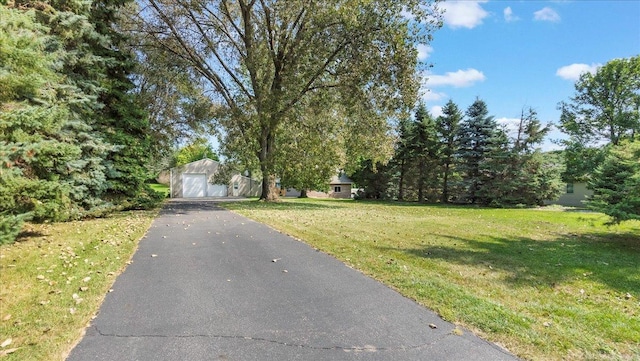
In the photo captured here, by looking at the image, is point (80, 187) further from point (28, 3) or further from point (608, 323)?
point (608, 323)

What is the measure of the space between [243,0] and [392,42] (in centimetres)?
830

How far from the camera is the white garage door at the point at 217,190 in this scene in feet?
118

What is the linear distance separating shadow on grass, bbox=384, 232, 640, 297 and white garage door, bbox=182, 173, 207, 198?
102ft

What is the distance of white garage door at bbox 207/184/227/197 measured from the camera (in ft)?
118

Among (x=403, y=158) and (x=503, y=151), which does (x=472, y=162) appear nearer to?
(x=503, y=151)

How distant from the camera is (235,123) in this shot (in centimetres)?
2025

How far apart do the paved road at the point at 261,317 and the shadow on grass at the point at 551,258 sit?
2.29m

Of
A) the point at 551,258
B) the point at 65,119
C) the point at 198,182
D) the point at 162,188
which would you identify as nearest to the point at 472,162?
the point at 551,258

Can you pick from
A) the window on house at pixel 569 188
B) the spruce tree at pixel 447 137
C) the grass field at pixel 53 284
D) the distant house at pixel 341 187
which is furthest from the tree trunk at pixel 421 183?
the grass field at pixel 53 284

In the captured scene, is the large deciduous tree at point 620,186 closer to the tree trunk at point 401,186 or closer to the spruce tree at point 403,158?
the spruce tree at point 403,158

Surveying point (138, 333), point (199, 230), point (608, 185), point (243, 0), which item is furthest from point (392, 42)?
point (138, 333)

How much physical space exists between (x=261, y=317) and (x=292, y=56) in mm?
16181

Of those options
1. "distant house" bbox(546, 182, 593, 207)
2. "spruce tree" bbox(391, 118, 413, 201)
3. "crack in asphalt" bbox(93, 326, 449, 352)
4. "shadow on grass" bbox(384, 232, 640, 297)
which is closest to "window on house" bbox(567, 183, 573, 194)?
"distant house" bbox(546, 182, 593, 207)

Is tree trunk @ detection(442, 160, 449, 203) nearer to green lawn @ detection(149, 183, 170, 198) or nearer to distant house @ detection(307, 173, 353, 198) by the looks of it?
distant house @ detection(307, 173, 353, 198)
